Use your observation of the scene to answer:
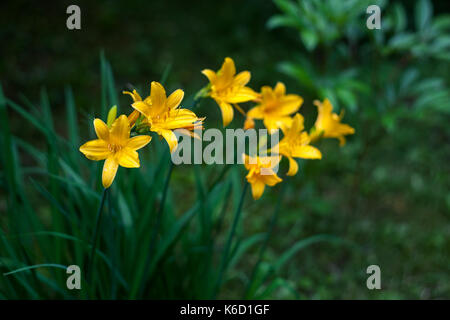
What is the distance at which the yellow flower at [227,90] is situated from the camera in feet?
3.74

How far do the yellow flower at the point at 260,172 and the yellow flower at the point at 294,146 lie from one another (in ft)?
0.17

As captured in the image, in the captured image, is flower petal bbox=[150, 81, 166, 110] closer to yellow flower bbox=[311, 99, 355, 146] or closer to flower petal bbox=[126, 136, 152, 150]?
flower petal bbox=[126, 136, 152, 150]

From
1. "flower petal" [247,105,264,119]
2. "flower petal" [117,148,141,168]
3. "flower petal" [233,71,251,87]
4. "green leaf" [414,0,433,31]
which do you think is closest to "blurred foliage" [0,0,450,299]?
"green leaf" [414,0,433,31]

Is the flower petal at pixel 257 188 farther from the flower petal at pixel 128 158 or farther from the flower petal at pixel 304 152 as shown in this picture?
the flower petal at pixel 128 158

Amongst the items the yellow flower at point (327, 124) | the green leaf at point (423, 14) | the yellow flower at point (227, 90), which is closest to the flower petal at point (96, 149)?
the yellow flower at point (227, 90)

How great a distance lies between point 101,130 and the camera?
954 mm

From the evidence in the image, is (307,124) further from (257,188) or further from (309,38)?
(309,38)

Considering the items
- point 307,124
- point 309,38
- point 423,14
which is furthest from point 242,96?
point 423,14

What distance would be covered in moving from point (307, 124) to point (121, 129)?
65cm

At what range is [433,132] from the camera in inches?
119
